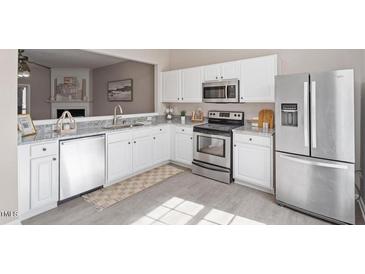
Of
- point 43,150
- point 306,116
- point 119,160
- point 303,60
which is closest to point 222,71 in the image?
point 303,60

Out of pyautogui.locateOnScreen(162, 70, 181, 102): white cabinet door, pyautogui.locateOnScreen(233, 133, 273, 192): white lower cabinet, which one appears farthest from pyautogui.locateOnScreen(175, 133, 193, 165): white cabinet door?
pyautogui.locateOnScreen(233, 133, 273, 192): white lower cabinet

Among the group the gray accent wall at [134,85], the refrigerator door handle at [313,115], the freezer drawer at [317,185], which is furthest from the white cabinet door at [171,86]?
the refrigerator door handle at [313,115]

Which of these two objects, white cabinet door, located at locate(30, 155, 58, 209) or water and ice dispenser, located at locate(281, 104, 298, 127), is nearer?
white cabinet door, located at locate(30, 155, 58, 209)

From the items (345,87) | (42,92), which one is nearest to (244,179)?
(345,87)

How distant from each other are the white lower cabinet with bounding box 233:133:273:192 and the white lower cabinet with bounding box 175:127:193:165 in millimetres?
929

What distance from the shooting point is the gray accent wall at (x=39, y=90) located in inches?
237

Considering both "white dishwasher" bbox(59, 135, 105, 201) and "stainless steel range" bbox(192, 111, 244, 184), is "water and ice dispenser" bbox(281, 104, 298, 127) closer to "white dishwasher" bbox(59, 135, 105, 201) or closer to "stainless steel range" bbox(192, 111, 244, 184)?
"stainless steel range" bbox(192, 111, 244, 184)

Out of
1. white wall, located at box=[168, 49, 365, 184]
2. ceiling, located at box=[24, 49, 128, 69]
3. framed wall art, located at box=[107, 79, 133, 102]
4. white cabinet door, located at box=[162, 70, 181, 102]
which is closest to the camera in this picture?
white wall, located at box=[168, 49, 365, 184]

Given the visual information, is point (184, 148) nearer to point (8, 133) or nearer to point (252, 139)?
point (252, 139)

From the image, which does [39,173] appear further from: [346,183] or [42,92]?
[42,92]

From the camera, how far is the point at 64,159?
8.56 ft

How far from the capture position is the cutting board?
10.9 ft

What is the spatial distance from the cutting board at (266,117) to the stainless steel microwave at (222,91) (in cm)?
44

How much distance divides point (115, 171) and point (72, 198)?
0.70 metres
